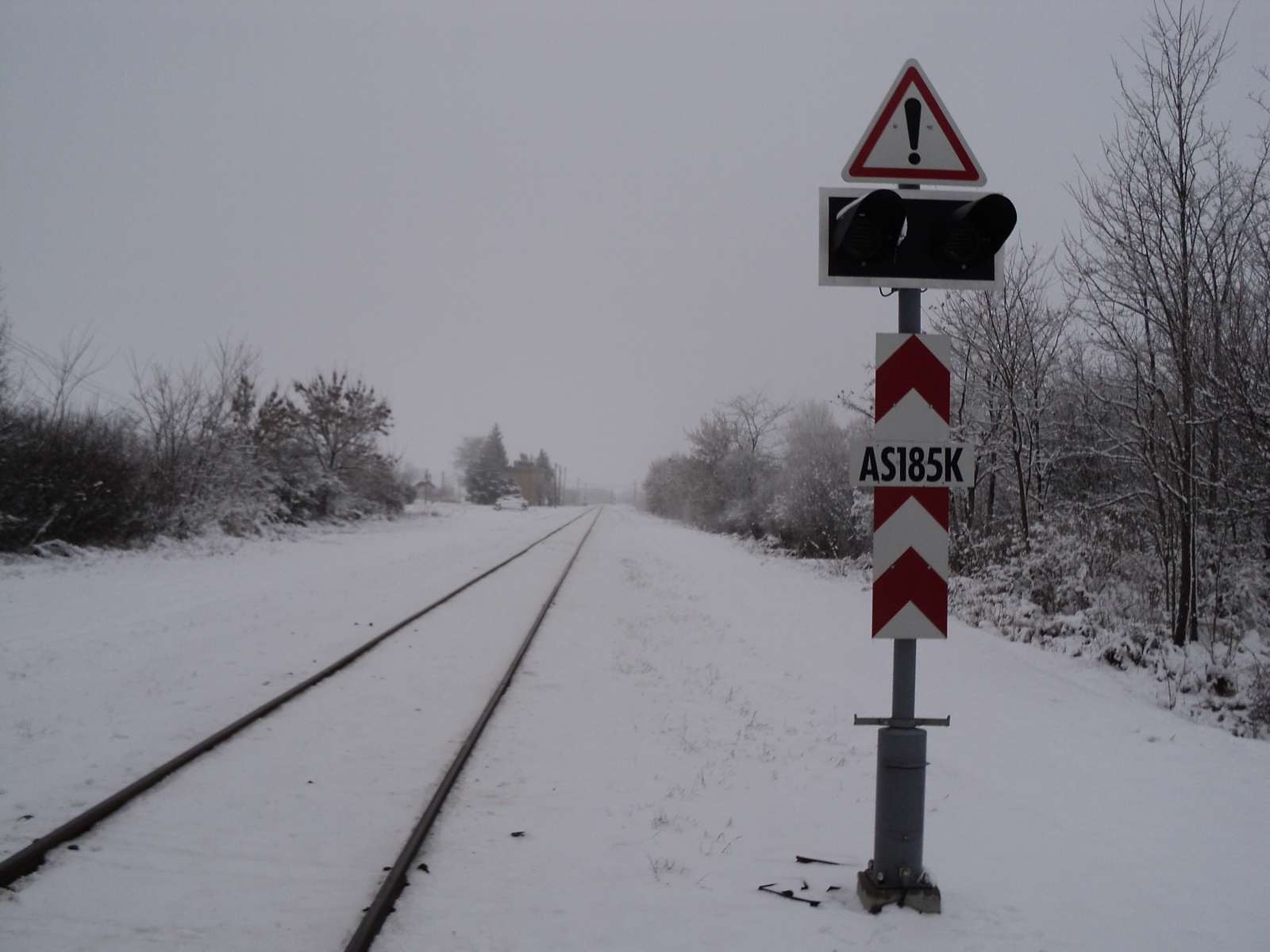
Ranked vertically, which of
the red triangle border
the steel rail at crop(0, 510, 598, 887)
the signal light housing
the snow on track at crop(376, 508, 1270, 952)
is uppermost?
the red triangle border

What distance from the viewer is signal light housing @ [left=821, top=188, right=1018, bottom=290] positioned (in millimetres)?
3393

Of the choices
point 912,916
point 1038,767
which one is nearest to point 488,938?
point 912,916

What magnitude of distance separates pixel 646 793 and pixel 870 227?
3511 millimetres

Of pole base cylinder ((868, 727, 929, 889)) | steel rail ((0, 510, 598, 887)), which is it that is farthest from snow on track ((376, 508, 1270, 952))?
steel rail ((0, 510, 598, 887))

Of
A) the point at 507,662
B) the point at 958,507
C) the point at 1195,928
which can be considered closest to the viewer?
the point at 1195,928

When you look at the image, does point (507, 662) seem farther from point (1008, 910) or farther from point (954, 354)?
point (954, 354)

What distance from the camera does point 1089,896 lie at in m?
3.58

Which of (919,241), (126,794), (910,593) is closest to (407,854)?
(126,794)

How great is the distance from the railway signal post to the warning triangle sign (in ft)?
0.56

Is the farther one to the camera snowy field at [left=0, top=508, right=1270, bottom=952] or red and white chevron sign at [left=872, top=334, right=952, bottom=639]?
red and white chevron sign at [left=872, top=334, right=952, bottom=639]

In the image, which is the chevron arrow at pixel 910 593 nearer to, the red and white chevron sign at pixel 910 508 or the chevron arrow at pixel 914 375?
the red and white chevron sign at pixel 910 508

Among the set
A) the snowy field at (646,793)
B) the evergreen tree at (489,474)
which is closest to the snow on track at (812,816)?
the snowy field at (646,793)

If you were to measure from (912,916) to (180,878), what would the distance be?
130 inches

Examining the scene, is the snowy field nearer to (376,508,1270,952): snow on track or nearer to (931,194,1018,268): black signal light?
(376,508,1270,952): snow on track
